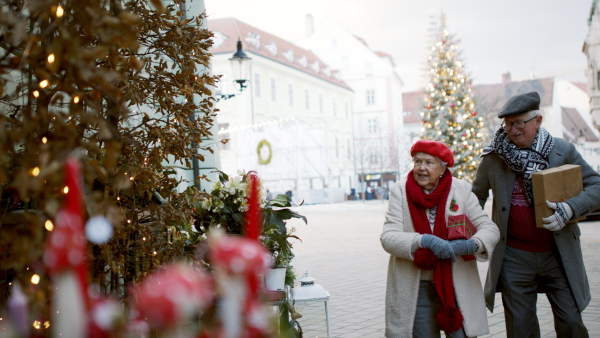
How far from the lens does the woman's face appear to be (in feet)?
14.3

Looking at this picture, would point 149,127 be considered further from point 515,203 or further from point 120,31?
point 515,203

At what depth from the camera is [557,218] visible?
4.38 meters

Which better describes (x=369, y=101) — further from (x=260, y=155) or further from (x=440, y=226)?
(x=440, y=226)

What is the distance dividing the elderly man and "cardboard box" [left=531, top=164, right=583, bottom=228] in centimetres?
8

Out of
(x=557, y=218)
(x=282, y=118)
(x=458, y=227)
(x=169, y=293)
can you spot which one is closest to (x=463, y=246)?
(x=458, y=227)

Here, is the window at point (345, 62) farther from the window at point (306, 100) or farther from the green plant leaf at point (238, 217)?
the green plant leaf at point (238, 217)

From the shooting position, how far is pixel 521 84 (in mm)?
83812

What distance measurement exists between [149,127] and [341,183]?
6128cm

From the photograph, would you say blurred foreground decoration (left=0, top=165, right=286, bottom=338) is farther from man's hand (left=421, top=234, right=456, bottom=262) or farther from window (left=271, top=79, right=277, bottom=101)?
window (left=271, top=79, right=277, bottom=101)

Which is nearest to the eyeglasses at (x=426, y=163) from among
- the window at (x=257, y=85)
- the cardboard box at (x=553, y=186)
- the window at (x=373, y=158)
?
the cardboard box at (x=553, y=186)

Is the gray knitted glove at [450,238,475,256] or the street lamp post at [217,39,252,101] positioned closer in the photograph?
the gray knitted glove at [450,238,475,256]

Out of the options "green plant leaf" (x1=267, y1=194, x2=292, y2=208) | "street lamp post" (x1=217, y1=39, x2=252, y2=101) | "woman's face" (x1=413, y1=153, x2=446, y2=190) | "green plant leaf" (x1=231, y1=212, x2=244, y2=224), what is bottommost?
"green plant leaf" (x1=231, y1=212, x2=244, y2=224)

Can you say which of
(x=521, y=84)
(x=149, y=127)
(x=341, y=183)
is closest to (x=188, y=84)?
(x=149, y=127)

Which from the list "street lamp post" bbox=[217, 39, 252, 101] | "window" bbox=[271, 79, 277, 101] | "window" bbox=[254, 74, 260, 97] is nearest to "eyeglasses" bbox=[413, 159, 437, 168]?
"street lamp post" bbox=[217, 39, 252, 101]
